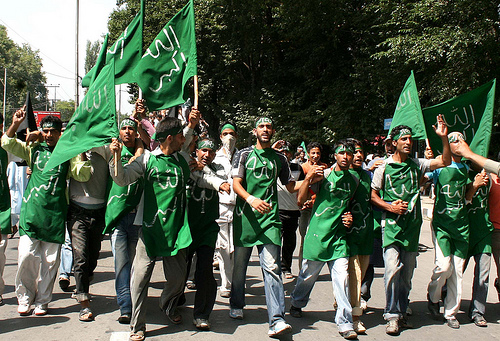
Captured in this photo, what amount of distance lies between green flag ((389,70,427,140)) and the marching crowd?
0.23 m

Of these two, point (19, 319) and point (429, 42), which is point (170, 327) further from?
point (429, 42)

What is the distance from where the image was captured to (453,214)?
545 centimetres

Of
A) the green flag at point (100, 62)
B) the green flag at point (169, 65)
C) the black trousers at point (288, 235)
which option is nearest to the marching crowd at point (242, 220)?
the green flag at point (169, 65)

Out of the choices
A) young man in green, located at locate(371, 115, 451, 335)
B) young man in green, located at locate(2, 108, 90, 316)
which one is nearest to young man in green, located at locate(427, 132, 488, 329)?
young man in green, located at locate(371, 115, 451, 335)

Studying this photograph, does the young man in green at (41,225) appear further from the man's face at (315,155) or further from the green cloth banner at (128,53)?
the man's face at (315,155)

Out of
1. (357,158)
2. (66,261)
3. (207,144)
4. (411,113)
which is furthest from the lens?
(66,261)

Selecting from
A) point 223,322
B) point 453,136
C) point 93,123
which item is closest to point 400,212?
point 453,136

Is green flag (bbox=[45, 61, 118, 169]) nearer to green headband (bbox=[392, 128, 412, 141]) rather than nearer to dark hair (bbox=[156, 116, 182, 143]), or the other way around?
dark hair (bbox=[156, 116, 182, 143])

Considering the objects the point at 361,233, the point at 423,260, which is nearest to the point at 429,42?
the point at 423,260

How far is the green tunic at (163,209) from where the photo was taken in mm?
4805

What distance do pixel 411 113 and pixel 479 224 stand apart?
4.53 feet

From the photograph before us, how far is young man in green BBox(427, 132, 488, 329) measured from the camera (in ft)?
17.7

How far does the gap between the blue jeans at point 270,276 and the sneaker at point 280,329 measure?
0.04 m

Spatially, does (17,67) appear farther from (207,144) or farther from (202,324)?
(202,324)
